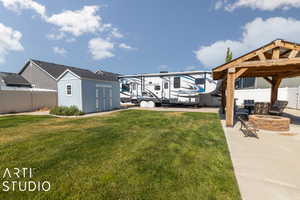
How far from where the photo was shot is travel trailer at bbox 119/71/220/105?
13.0 meters

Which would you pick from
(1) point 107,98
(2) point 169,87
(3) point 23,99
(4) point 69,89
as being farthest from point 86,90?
(2) point 169,87

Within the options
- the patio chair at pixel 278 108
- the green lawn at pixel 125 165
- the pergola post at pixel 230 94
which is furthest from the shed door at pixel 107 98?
the patio chair at pixel 278 108

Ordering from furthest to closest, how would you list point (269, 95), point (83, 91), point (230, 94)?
point (269, 95) < point (83, 91) < point (230, 94)

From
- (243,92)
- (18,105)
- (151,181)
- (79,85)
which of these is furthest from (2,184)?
(243,92)

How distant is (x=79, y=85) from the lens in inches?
418

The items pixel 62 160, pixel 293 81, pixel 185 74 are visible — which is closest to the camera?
pixel 62 160

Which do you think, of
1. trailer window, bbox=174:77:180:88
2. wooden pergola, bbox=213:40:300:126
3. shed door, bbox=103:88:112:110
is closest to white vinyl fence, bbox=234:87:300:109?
trailer window, bbox=174:77:180:88

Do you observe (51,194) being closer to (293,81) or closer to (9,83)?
(9,83)

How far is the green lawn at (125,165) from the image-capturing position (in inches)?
→ 85.0

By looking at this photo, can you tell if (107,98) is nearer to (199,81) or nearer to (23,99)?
(23,99)

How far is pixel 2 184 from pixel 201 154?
4.08 meters

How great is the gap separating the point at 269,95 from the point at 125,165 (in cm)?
1995

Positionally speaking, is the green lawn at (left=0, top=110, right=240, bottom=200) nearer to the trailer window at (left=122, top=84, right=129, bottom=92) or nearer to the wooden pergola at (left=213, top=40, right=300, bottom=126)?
the wooden pergola at (left=213, top=40, right=300, bottom=126)

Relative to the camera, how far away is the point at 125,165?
118 inches
